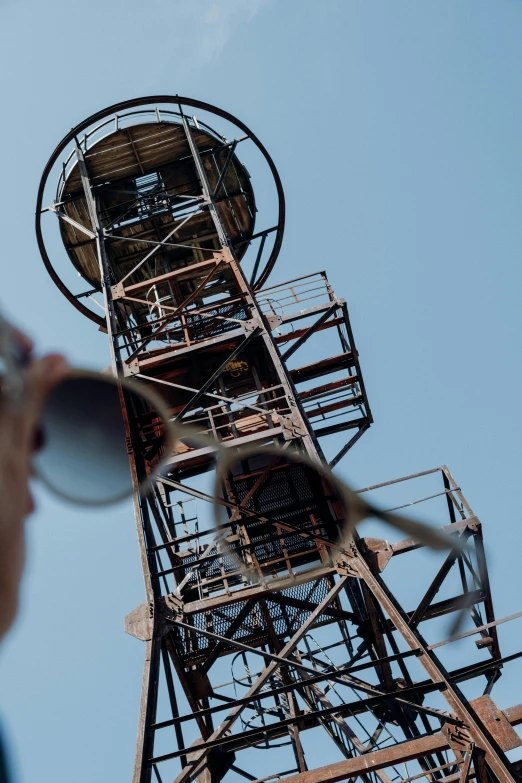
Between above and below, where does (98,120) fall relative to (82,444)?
above

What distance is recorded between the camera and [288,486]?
10391 mm

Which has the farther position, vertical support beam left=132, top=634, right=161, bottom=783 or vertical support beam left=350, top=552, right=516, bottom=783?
vertical support beam left=132, top=634, right=161, bottom=783

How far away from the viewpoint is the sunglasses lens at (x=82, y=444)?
65.0 inches

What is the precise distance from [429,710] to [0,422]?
554cm

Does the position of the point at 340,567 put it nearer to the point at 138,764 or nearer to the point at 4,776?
the point at 138,764

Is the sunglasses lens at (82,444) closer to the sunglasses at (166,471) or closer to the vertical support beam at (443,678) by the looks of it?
the sunglasses at (166,471)

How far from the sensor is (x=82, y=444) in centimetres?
229

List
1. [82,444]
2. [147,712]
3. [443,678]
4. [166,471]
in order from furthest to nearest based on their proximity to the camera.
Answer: [166,471], [147,712], [443,678], [82,444]

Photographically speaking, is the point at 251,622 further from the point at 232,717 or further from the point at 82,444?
the point at 82,444

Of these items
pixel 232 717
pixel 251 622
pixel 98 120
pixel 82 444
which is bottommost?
pixel 232 717

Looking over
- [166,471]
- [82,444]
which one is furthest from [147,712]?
[82,444]

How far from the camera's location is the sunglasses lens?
165 cm

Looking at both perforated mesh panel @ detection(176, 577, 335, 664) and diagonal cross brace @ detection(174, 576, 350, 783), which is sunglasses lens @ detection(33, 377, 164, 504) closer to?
diagonal cross brace @ detection(174, 576, 350, 783)

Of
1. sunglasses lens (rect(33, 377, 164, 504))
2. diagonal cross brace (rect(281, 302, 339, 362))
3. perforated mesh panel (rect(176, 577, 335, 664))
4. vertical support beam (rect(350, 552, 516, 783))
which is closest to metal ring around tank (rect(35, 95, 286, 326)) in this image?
diagonal cross brace (rect(281, 302, 339, 362))
